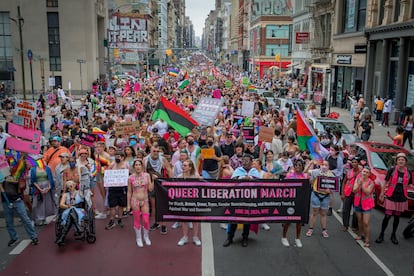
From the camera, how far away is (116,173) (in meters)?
8.66

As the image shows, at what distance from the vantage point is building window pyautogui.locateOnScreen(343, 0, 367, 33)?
103 feet

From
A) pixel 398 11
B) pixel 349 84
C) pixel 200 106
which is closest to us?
pixel 200 106

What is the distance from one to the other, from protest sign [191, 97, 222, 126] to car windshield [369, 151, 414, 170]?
487 centimetres

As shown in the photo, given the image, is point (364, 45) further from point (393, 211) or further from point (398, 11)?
point (393, 211)

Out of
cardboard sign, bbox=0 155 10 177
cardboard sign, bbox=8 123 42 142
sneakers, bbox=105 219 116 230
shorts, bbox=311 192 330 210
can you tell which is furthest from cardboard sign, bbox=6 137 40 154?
shorts, bbox=311 192 330 210

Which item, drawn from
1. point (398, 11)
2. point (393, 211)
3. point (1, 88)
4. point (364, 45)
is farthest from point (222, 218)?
point (1, 88)

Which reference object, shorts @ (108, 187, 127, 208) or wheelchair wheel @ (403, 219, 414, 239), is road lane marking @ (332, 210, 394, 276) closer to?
wheelchair wheel @ (403, 219, 414, 239)

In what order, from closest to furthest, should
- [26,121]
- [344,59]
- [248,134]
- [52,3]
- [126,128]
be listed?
[126,128] < [26,121] < [248,134] < [344,59] < [52,3]

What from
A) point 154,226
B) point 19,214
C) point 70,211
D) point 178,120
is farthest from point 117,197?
point 178,120

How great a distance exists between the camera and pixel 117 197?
888 cm

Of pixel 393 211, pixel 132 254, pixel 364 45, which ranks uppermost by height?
pixel 364 45

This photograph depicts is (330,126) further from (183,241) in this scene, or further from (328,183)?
(183,241)

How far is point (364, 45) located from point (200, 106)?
19.7m

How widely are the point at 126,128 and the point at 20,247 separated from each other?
16.7 ft
